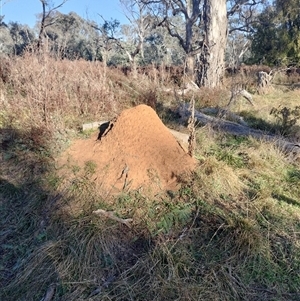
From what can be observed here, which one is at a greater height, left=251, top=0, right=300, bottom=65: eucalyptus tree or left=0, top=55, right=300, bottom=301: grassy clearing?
left=251, top=0, right=300, bottom=65: eucalyptus tree

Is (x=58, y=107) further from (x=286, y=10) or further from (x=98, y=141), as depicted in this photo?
(x=286, y=10)

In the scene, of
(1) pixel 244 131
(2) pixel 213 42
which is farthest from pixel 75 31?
(1) pixel 244 131

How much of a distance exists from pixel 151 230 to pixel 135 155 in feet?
3.45

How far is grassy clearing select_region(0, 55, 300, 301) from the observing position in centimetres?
212

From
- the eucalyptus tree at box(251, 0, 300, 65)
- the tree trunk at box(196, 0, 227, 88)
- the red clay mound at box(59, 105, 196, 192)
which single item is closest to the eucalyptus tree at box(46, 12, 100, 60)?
the eucalyptus tree at box(251, 0, 300, 65)

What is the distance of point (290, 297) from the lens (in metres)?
2.06

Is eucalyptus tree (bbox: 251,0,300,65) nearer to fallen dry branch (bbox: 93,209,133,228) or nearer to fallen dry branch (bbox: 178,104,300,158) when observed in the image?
fallen dry branch (bbox: 178,104,300,158)

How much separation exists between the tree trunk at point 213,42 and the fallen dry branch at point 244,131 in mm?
3396

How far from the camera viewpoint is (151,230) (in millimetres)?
2527

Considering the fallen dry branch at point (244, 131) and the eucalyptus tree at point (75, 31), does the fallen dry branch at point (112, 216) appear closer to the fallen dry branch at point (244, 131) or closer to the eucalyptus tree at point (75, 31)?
the fallen dry branch at point (244, 131)

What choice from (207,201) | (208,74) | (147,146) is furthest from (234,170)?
(208,74)

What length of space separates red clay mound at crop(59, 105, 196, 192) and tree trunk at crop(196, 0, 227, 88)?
19.3ft

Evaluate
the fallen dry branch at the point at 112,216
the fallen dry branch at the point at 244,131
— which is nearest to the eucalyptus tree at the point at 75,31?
the fallen dry branch at the point at 244,131

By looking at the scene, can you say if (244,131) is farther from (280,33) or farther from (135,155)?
(280,33)
